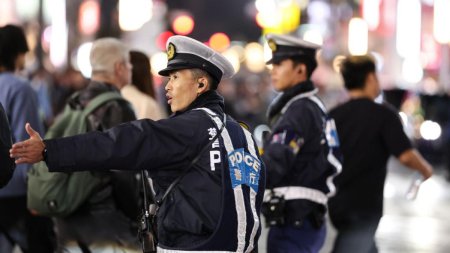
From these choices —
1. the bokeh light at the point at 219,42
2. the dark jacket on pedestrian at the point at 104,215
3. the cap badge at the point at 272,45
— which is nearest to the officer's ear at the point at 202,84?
the dark jacket on pedestrian at the point at 104,215

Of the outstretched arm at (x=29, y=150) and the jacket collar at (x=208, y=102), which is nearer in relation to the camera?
the outstretched arm at (x=29, y=150)

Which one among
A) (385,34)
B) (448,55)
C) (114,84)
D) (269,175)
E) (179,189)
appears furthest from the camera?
(385,34)

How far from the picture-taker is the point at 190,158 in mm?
5109

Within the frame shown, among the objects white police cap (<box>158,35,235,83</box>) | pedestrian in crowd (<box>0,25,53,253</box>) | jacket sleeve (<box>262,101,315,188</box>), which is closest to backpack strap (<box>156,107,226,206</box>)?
white police cap (<box>158,35,235,83</box>)

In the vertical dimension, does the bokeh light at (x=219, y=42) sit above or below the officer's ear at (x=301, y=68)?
below

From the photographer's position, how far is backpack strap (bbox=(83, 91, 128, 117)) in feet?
24.1

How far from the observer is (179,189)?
5156mm

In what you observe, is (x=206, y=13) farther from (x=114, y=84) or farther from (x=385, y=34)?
(x=114, y=84)

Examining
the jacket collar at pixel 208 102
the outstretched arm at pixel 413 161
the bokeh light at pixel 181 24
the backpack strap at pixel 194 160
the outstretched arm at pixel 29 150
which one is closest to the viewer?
the outstretched arm at pixel 29 150

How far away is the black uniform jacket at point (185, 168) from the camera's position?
16.3ft

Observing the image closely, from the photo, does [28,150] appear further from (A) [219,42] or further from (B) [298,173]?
(A) [219,42]

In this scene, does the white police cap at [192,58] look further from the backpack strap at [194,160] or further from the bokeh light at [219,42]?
the bokeh light at [219,42]

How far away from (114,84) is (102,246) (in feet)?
3.83

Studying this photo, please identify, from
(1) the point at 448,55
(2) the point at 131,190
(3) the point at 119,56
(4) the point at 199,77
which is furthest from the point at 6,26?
(1) the point at 448,55
